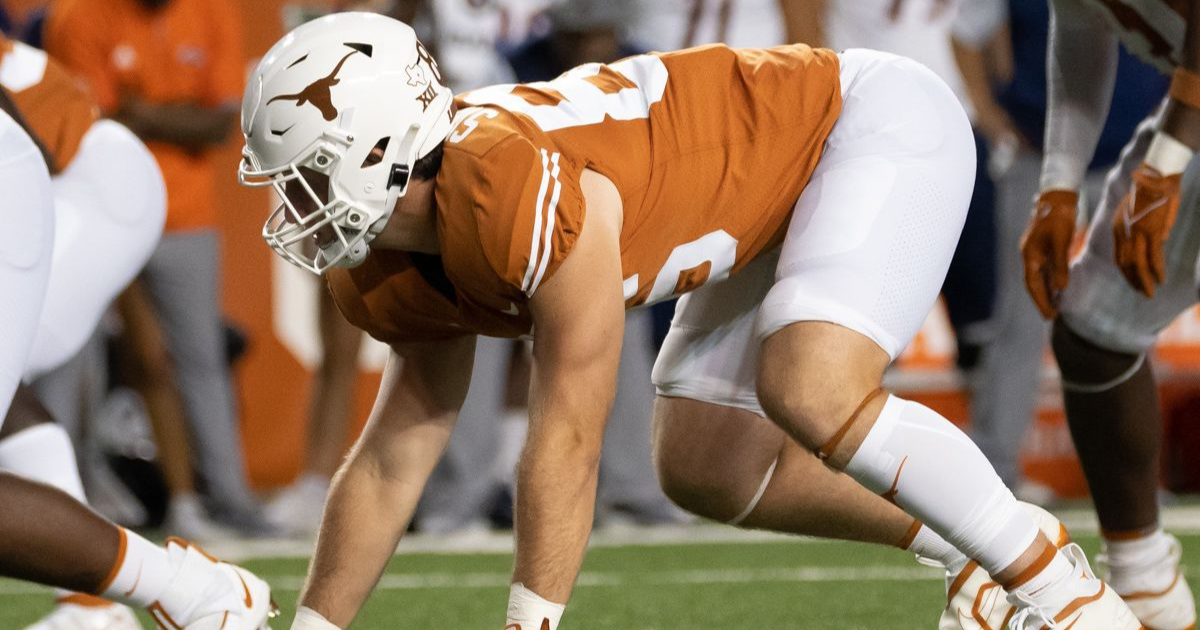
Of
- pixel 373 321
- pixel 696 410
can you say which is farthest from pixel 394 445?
pixel 696 410

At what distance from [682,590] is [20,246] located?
208cm

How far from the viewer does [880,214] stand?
2.74 meters

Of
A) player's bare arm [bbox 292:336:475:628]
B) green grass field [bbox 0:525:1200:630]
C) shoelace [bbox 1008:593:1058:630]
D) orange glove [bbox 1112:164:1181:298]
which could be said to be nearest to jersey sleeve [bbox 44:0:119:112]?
green grass field [bbox 0:525:1200:630]

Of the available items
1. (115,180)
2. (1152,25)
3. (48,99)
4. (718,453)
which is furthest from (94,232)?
(1152,25)

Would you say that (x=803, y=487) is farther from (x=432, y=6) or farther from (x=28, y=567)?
(x=432, y=6)

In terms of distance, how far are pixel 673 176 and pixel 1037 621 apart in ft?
2.87

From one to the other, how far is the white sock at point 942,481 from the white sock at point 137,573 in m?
1.11

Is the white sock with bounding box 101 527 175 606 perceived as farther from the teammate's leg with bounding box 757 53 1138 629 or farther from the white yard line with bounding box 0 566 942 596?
the white yard line with bounding box 0 566 942 596

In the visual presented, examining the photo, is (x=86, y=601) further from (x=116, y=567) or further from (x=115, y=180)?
(x=115, y=180)

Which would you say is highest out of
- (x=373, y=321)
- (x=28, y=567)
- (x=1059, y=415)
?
(x=373, y=321)

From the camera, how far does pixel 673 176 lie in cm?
271

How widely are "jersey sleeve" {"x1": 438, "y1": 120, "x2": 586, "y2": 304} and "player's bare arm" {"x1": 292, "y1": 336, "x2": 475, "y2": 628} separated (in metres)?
0.43

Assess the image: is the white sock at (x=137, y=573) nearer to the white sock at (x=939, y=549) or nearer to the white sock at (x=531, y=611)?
the white sock at (x=531, y=611)

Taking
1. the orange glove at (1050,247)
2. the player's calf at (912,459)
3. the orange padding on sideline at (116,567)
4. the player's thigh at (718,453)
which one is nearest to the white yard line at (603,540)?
the orange glove at (1050,247)
